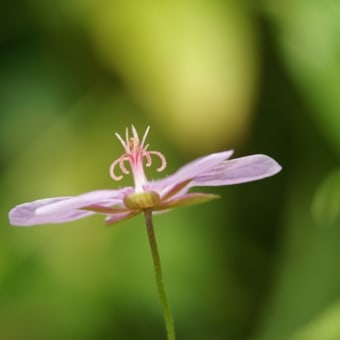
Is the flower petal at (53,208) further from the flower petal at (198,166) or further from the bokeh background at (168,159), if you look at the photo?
the bokeh background at (168,159)

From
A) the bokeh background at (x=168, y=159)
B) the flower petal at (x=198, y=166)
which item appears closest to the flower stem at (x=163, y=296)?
the flower petal at (x=198, y=166)

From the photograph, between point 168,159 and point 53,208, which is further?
point 168,159

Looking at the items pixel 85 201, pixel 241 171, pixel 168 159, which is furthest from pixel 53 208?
pixel 168 159

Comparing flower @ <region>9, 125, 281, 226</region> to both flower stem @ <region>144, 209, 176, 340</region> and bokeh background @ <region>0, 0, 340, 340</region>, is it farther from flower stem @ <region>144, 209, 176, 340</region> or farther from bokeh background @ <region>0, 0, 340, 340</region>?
bokeh background @ <region>0, 0, 340, 340</region>

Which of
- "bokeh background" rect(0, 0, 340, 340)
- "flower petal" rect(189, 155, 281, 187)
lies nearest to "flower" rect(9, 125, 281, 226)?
"flower petal" rect(189, 155, 281, 187)

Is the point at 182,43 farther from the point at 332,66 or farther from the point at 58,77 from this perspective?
the point at 332,66

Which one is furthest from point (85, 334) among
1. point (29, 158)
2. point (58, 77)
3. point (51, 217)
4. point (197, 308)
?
point (51, 217)

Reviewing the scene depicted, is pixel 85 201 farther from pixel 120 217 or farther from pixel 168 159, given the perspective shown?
pixel 168 159
